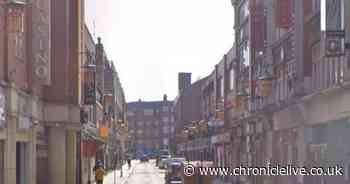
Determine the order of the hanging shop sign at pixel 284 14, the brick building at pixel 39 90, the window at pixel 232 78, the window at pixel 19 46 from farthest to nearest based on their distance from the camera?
the window at pixel 232 78, the hanging shop sign at pixel 284 14, the window at pixel 19 46, the brick building at pixel 39 90

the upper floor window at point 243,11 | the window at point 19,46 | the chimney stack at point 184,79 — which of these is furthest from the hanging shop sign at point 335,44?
the chimney stack at point 184,79

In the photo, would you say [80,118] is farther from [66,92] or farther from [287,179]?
[287,179]

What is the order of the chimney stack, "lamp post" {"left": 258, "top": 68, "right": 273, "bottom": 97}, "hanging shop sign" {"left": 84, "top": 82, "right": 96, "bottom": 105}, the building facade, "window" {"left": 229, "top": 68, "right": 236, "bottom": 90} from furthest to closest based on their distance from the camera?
the chimney stack
"window" {"left": 229, "top": 68, "right": 236, "bottom": 90}
the building facade
"hanging shop sign" {"left": 84, "top": 82, "right": 96, "bottom": 105}
"lamp post" {"left": 258, "top": 68, "right": 273, "bottom": 97}

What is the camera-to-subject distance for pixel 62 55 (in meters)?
42.6

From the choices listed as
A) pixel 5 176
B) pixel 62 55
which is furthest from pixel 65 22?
pixel 5 176

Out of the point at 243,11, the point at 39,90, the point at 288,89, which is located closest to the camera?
the point at 39,90

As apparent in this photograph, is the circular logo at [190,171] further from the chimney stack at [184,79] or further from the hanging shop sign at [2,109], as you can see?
the chimney stack at [184,79]

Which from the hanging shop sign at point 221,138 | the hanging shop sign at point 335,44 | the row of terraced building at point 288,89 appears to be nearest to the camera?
the hanging shop sign at point 335,44

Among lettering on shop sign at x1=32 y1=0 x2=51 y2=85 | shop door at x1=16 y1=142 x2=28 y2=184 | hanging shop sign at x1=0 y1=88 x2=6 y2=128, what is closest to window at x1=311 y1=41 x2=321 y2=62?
lettering on shop sign at x1=32 y1=0 x2=51 y2=85

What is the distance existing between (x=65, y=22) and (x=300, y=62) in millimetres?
13813

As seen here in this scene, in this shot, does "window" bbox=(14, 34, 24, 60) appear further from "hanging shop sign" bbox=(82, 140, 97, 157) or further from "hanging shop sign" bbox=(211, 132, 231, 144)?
"hanging shop sign" bbox=(211, 132, 231, 144)

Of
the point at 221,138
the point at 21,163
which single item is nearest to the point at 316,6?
the point at 21,163

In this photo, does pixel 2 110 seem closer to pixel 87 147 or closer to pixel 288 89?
pixel 288 89

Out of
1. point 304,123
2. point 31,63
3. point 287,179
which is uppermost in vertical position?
point 31,63
